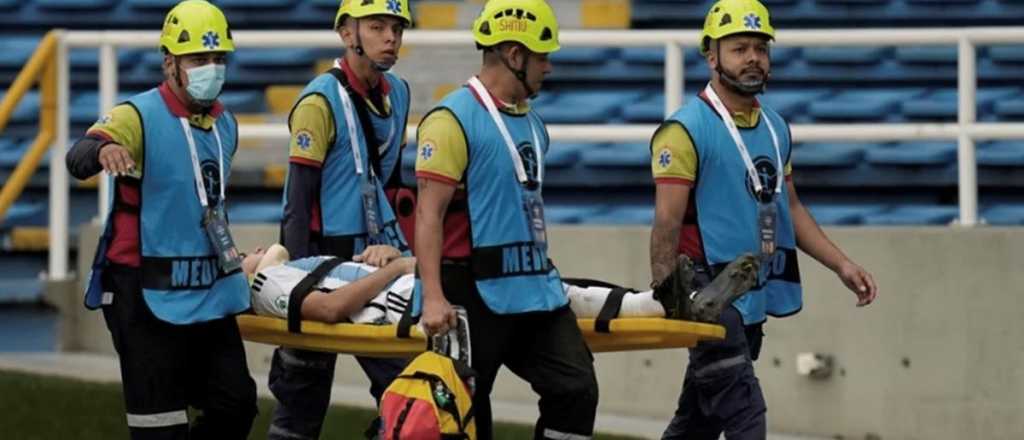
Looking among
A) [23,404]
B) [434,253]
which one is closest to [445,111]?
[434,253]

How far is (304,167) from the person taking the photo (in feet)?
31.4

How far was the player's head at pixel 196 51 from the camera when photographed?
8898 millimetres

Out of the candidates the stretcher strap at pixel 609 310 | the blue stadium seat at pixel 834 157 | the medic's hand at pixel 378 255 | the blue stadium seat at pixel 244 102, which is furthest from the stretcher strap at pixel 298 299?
the blue stadium seat at pixel 244 102

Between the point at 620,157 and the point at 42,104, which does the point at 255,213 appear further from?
→ the point at 620,157

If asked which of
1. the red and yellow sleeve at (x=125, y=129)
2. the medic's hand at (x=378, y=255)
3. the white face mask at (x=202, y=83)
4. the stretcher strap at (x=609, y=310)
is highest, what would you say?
the white face mask at (x=202, y=83)

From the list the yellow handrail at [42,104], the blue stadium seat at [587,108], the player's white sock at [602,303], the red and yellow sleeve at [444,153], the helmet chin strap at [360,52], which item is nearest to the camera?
the red and yellow sleeve at [444,153]

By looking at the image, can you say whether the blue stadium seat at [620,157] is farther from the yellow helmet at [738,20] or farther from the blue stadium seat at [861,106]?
the yellow helmet at [738,20]

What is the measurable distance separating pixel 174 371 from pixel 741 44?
225 cm

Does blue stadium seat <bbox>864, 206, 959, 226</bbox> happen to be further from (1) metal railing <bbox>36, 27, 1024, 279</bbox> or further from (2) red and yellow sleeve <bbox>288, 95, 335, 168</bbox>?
(2) red and yellow sleeve <bbox>288, 95, 335, 168</bbox>

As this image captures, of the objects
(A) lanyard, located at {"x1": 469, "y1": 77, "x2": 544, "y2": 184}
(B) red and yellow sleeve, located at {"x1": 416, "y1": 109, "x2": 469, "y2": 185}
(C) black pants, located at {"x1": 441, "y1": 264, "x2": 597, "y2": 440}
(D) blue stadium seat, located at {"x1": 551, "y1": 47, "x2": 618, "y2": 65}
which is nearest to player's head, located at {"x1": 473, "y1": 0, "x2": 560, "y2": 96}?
(A) lanyard, located at {"x1": 469, "y1": 77, "x2": 544, "y2": 184}

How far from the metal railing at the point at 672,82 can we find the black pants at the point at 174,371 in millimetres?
3947

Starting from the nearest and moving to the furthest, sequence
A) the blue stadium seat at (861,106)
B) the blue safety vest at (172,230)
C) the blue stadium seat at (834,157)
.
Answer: the blue safety vest at (172,230)
the blue stadium seat at (834,157)
the blue stadium seat at (861,106)

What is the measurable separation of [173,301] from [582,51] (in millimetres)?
6811

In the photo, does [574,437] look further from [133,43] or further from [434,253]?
[133,43]
